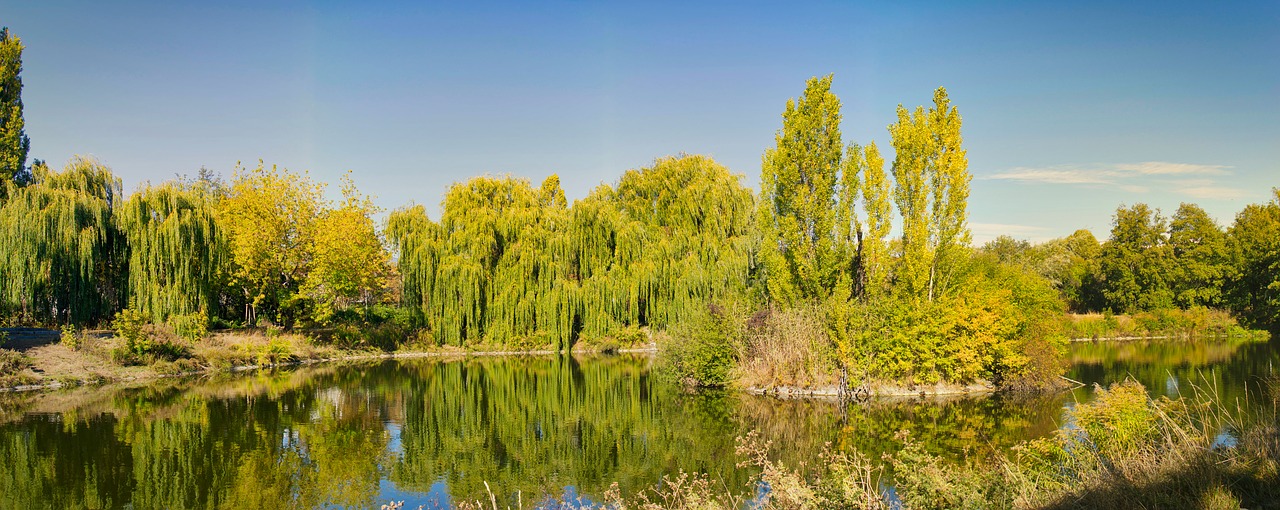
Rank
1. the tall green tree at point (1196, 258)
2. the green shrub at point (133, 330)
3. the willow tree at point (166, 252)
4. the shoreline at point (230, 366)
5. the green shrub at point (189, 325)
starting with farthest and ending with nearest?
the tall green tree at point (1196, 258) < the green shrub at point (189, 325) < the willow tree at point (166, 252) < the green shrub at point (133, 330) < the shoreline at point (230, 366)

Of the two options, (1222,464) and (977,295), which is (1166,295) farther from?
(1222,464)

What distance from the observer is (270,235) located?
3078 centimetres

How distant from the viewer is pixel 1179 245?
44.7 meters

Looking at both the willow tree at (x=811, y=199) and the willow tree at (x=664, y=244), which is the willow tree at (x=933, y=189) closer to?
the willow tree at (x=811, y=199)

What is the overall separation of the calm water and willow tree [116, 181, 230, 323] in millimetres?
3737

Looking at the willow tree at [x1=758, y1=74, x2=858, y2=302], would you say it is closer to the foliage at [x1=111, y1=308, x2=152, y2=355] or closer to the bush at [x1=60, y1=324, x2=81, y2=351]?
the foliage at [x1=111, y1=308, x2=152, y2=355]

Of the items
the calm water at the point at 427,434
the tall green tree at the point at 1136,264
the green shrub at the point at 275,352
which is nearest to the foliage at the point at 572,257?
the green shrub at the point at 275,352

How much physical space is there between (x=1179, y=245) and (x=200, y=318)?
163 ft

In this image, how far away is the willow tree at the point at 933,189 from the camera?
68.6 feet

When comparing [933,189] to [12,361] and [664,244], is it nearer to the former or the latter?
[664,244]

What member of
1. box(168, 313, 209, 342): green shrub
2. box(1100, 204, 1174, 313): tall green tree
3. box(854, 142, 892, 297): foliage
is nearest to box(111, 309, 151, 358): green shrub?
box(168, 313, 209, 342): green shrub

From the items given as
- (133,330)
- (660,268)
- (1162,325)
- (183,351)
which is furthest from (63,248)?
(1162,325)

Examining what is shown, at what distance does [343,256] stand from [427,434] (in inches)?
749

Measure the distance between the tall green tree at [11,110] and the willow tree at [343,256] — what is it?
11.1 meters
